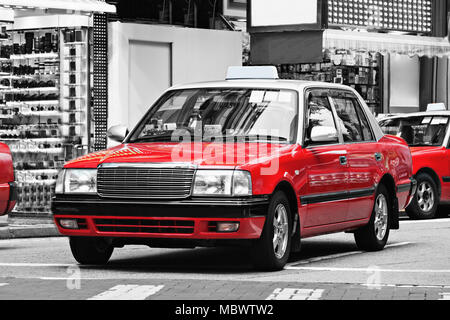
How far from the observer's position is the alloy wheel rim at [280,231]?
1076 centimetres

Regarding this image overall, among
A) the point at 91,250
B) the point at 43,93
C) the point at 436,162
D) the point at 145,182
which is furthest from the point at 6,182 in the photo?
the point at 436,162

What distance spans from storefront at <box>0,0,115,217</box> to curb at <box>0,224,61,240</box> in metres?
2.39

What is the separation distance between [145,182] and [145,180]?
0.06 ft

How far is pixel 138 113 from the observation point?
2116 cm

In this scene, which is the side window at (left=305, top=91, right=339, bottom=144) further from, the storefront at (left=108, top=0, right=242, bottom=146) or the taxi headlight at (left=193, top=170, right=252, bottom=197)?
the storefront at (left=108, top=0, right=242, bottom=146)

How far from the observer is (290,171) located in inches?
430

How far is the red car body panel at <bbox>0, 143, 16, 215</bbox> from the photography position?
13422mm

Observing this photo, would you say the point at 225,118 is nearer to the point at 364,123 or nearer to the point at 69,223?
the point at 69,223

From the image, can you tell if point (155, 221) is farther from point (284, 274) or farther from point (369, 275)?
point (369, 275)

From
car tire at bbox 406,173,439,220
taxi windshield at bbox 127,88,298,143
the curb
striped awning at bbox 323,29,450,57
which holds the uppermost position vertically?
striped awning at bbox 323,29,450,57

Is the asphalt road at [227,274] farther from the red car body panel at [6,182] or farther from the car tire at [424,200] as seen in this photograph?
the car tire at [424,200]

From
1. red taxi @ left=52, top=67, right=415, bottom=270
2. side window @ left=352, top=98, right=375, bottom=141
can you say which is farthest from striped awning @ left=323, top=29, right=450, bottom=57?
red taxi @ left=52, top=67, right=415, bottom=270
